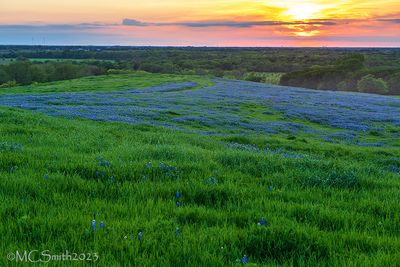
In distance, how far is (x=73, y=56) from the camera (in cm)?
19412

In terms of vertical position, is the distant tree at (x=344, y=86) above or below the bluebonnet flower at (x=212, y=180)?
below

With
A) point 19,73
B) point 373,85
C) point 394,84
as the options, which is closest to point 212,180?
point 19,73

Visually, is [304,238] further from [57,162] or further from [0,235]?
[57,162]

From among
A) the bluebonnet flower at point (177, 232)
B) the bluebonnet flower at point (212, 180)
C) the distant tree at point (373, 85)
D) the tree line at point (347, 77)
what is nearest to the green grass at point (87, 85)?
the distant tree at point (373, 85)

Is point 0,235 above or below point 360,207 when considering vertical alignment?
above

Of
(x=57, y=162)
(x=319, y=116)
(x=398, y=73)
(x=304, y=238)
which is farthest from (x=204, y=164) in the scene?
(x=398, y=73)

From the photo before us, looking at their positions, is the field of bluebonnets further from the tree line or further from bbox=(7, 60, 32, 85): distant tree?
the tree line

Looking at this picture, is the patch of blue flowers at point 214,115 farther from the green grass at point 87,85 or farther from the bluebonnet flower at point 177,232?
the green grass at point 87,85

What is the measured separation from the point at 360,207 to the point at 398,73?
400 feet
